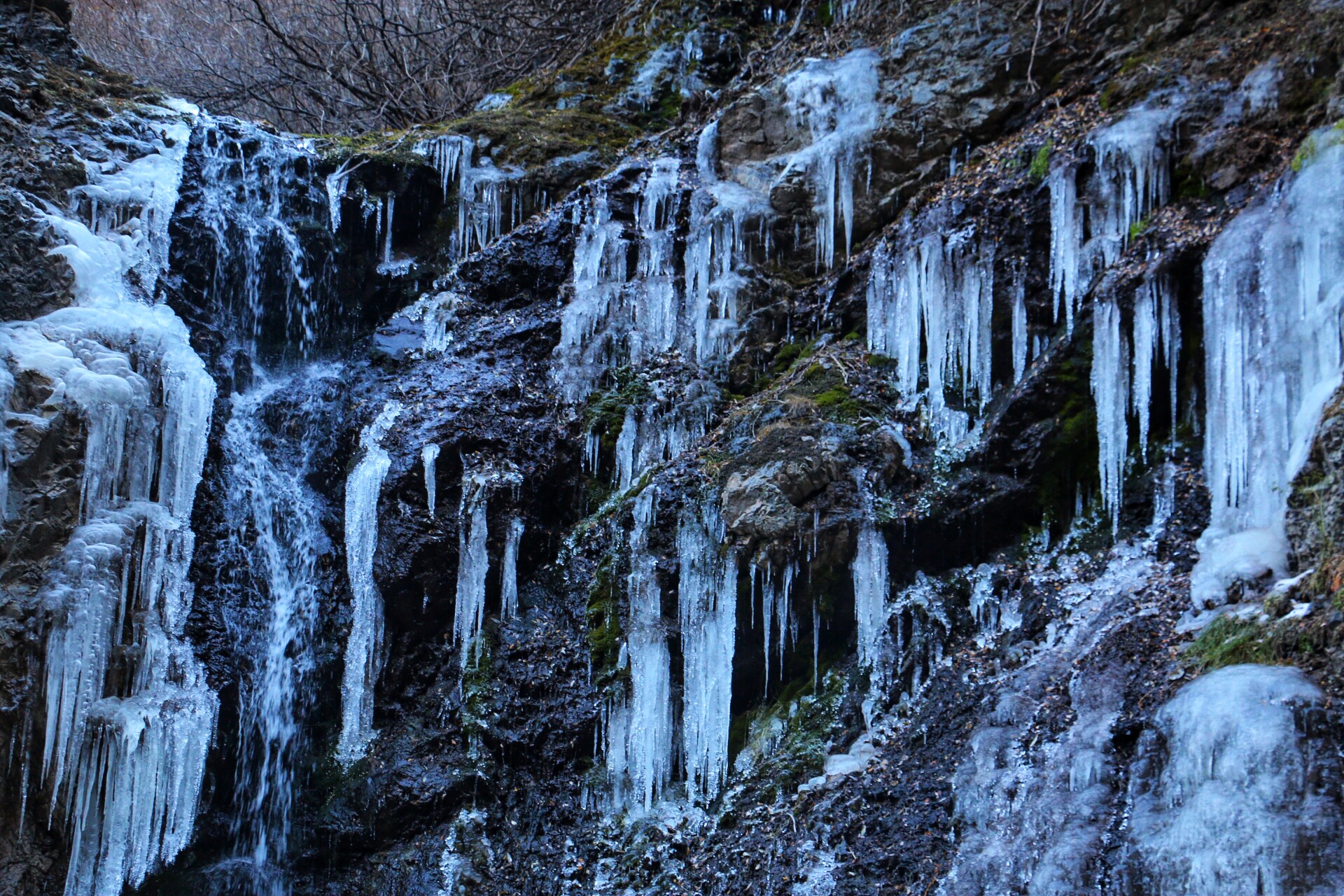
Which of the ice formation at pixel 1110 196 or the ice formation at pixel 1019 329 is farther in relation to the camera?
the ice formation at pixel 1019 329

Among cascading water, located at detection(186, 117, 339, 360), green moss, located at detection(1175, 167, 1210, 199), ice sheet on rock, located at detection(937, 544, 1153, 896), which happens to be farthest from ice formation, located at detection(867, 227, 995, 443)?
cascading water, located at detection(186, 117, 339, 360)

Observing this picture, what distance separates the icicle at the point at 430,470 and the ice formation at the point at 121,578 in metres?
1.58

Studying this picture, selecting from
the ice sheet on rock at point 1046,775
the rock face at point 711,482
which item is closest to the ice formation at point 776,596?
the rock face at point 711,482

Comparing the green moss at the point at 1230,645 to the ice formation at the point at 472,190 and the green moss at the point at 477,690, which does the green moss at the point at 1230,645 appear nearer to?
the green moss at the point at 477,690

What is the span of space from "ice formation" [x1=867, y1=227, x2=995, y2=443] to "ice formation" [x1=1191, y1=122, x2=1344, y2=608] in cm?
149

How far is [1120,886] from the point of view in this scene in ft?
13.5

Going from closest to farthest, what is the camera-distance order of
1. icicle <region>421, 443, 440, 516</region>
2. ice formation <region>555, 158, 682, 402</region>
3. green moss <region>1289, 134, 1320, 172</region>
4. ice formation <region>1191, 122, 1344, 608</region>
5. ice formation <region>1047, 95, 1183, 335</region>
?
ice formation <region>1191, 122, 1344, 608</region>
green moss <region>1289, 134, 1320, 172</region>
ice formation <region>1047, 95, 1183, 335</region>
icicle <region>421, 443, 440, 516</region>
ice formation <region>555, 158, 682, 402</region>

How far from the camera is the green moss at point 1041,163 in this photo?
24.3 ft

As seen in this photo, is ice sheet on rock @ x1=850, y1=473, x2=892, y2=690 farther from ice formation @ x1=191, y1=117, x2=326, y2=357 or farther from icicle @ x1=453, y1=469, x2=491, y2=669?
ice formation @ x1=191, y1=117, x2=326, y2=357

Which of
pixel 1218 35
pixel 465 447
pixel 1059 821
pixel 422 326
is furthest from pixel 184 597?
pixel 1218 35

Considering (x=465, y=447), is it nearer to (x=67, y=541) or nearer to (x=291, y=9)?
(x=67, y=541)

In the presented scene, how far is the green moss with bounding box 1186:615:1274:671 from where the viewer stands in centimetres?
457

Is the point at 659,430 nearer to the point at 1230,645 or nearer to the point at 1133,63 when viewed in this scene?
the point at 1230,645

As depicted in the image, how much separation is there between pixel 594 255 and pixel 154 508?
3.99 meters
